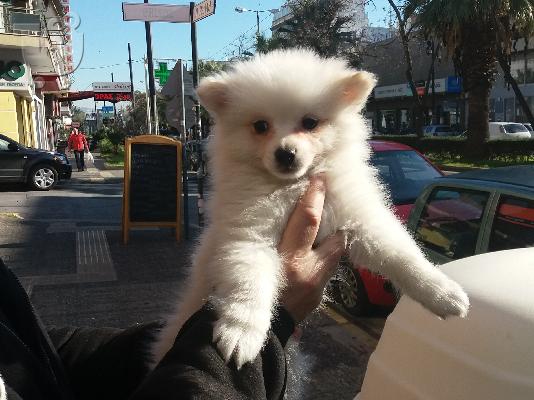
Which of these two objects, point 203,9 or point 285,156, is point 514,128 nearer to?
point 203,9

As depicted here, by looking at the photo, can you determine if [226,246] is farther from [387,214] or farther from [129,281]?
[129,281]

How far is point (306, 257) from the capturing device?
1.73 metres

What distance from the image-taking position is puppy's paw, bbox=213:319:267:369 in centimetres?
144

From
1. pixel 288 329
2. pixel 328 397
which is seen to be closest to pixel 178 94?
pixel 328 397

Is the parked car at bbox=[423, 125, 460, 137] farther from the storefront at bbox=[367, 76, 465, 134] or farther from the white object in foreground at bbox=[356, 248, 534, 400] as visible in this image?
the white object in foreground at bbox=[356, 248, 534, 400]

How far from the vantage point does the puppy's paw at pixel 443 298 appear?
67.6 inches

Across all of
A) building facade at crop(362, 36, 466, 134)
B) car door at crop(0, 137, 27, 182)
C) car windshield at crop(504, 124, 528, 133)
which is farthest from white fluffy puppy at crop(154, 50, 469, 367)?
building facade at crop(362, 36, 466, 134)

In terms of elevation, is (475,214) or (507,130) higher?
(507,130)

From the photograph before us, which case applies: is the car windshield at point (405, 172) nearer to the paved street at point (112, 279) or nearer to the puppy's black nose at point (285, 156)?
the paved street at point (112, 279)

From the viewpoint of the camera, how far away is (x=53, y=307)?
20.4 ft

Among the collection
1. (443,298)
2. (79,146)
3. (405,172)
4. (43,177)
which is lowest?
(43,177)

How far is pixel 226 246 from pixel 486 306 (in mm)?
895

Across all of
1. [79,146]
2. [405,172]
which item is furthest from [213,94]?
[79,146]

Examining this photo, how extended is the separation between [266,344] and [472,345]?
0.70 m
